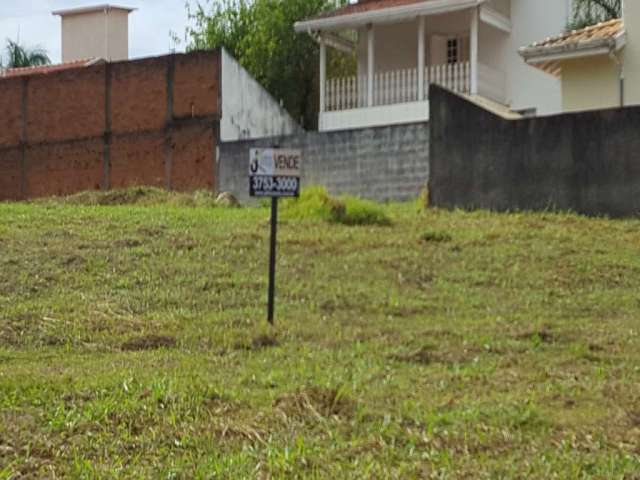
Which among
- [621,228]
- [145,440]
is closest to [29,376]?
[145,440]

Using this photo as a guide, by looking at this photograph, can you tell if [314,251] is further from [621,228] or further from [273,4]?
[273,4]

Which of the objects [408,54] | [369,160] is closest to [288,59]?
[408,54]

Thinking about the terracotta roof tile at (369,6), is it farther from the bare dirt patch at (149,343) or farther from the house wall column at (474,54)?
the bare dirt patch at (149,343)

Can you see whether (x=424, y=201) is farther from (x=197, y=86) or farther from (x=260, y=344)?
(x=197, y=86)

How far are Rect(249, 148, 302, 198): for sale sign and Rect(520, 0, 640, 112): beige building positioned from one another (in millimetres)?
9444

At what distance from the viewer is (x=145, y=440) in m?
6.19

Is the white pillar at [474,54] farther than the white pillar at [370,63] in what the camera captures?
No

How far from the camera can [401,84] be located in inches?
957

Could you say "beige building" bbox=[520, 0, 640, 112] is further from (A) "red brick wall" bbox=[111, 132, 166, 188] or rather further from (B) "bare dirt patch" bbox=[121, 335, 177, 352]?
(B) "bare dirt patch" bbox=[121, 335, 177, 352]

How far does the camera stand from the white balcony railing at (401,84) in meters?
23.7

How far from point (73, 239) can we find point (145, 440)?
741cm

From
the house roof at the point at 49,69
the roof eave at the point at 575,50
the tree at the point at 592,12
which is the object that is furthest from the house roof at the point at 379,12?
the house roof at the point at 49,69

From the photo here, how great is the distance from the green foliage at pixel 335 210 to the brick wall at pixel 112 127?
321 inches

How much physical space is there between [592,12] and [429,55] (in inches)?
159
